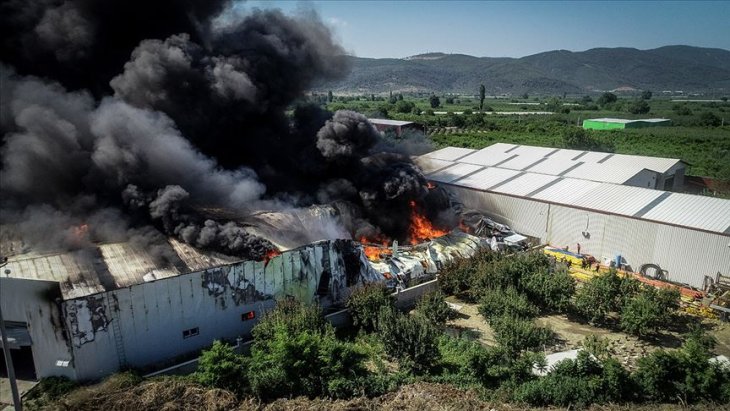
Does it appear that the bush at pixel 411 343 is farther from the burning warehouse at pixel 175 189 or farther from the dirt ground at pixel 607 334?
the burning warehouse at pixel 175 189

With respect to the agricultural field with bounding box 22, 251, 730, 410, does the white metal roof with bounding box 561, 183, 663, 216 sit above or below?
above

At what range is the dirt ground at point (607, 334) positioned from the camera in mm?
18719

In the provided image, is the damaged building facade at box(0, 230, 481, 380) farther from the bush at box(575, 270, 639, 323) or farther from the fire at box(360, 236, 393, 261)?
the bush at box(575, 270, 639, 323)

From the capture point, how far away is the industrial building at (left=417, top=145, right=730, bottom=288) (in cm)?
2456

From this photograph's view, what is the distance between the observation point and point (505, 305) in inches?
791

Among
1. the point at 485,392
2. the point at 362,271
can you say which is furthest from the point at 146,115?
the point at 485,392

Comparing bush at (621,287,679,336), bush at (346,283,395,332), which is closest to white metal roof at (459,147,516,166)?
bush at (621,287,679,336)

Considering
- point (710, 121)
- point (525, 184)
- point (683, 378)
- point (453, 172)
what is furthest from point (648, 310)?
point (710, 121)

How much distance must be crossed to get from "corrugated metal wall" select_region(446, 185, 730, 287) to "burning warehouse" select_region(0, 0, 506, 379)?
14.9ft

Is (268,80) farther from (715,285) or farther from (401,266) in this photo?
(715,285)

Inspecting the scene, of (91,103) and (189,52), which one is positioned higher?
(189,52)

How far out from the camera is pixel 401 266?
2402 centimetres

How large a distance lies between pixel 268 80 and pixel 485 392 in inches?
894

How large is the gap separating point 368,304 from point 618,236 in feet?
55.0
